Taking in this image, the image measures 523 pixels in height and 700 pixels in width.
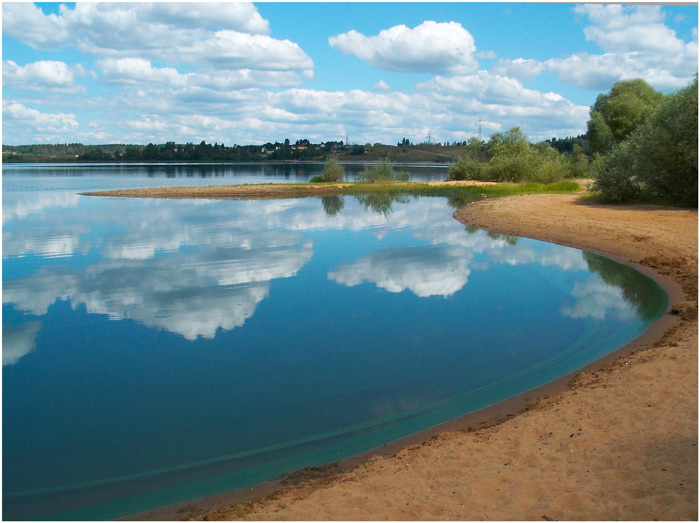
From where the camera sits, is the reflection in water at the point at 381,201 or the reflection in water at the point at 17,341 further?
the reflection in water at the point at 381,201

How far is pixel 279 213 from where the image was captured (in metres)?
28.4

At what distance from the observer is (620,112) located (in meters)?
49.8

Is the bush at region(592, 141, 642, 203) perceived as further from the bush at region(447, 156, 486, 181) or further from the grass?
the bush at region(447, 156, 486, 181)

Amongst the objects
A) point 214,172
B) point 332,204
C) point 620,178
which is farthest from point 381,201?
point 214,172

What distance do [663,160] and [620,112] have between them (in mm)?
31548

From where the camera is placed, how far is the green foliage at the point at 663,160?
2031cm

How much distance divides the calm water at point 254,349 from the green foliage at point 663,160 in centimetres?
736

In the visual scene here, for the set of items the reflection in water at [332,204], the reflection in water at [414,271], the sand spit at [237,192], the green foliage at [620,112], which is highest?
the green foliage at [620,112]

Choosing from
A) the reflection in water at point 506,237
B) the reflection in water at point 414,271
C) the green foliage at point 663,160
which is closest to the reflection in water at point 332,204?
the reflection in water at point 506,237

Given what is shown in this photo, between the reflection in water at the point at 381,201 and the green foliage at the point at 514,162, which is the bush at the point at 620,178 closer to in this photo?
the reflection in water at the point at 381,201

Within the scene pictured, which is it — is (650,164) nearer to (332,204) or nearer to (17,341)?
(332,204)

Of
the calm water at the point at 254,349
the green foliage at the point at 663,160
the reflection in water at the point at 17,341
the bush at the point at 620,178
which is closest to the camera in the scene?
the calm water at the point at 254,349

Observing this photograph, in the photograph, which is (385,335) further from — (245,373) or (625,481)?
(625,481)

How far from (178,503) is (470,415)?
3235 millimetres
